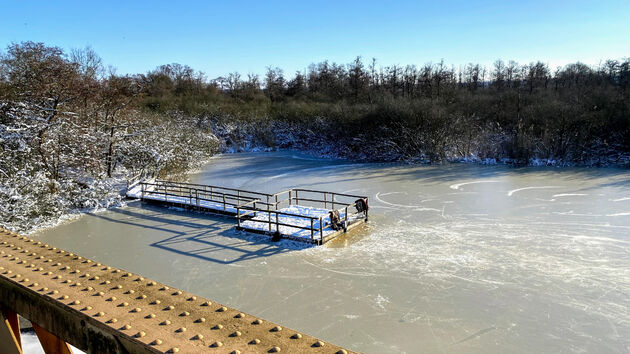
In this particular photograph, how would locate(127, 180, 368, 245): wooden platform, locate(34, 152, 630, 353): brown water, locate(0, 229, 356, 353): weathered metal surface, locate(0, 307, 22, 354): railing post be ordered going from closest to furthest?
locate(0, 229, 356, 353): weathered metal surface, locate(0, 307, 22, 354): railing post, locate(34, 152, 630, 353): brown water, locate(127, 180, 368, 245): wooden platform

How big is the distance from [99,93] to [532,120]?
29.0 m

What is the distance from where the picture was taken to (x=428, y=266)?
30.7 feet

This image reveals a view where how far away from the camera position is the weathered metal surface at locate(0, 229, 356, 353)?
230 cm

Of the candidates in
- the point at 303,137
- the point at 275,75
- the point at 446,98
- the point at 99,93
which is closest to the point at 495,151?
the point at 446,98

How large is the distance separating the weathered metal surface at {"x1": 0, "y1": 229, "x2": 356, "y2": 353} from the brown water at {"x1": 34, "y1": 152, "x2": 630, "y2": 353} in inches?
168

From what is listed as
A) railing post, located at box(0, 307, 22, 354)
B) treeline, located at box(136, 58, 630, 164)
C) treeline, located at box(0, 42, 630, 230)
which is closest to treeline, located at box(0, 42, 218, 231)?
treeline, located at box(0, 42, 630, 230)

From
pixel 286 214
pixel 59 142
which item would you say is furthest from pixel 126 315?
pixel 59 142

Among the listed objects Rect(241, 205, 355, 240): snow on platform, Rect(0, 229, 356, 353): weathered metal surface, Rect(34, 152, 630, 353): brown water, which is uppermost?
Rect(0, 229, 356, 353): weathered metal surface

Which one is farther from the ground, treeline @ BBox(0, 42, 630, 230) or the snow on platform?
treeline @ BBox(0, 42, 630, 230)

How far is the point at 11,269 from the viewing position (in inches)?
124

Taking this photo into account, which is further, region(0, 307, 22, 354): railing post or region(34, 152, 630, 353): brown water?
region(34, 152, 630, 353): brown water

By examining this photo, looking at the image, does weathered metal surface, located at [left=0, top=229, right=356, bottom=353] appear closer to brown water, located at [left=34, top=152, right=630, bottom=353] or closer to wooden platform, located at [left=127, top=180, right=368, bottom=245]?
brown water, located at [left=34, top=152, right=630, bottom=353]

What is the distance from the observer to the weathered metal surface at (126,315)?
90.4 inches

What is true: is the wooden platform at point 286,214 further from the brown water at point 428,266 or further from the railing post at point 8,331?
the railing post at point 8,331
